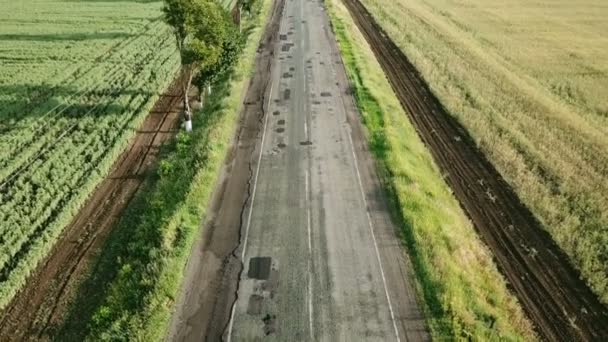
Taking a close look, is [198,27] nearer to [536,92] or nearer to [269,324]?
[269,324]

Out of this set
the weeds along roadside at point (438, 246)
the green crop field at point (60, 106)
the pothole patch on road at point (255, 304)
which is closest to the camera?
the weeds along roadside at point (438, 246)

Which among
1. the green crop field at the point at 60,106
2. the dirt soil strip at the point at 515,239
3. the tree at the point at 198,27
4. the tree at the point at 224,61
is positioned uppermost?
the tree at the point at 198,27

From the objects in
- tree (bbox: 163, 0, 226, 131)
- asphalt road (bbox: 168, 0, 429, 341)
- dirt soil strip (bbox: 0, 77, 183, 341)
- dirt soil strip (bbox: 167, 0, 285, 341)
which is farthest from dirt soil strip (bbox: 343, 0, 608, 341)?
dirt soil strip (bbox: 0, 77, 183, 341)

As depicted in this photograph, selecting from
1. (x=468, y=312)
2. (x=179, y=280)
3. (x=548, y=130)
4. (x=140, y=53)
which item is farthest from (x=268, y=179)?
(x=140, y=53)

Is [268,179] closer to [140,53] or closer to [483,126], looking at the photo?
[483,126]

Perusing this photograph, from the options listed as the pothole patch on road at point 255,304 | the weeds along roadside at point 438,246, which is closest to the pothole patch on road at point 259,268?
the pothole patch on road at point 255,304

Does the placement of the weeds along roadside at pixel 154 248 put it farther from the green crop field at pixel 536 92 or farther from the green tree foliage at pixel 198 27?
the green crop field at pixel 536 92

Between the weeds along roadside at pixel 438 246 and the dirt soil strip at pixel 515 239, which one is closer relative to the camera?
the weeds along roadside at pixel 438 246

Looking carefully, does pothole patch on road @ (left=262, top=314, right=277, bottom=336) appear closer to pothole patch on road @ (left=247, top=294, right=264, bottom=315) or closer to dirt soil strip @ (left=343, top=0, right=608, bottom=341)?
pothole patch on road @ (left=247, top=294, right=264, bottom=315)
